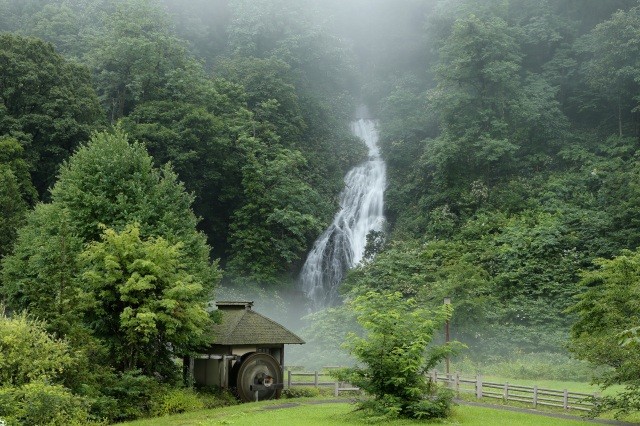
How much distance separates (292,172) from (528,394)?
30.6 metres

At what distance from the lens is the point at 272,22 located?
68.8 metres

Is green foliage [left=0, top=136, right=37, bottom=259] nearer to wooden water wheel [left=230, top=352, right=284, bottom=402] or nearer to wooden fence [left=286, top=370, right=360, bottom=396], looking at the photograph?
wooden water wheel [left=230, top=352, right=284, bottom=402]

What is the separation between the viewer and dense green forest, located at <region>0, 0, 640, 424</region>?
2703cm

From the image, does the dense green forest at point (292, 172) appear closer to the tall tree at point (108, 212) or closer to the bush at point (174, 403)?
the tall tree at point (108, 212)

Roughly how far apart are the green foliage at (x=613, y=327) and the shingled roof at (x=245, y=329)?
1147 cm

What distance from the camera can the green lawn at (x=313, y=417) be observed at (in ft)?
Answer: 74.8

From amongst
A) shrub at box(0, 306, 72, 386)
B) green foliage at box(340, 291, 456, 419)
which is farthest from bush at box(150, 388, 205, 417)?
green foliage at box(340, 291, 456, 419)

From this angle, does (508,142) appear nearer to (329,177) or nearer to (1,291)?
(329,177)

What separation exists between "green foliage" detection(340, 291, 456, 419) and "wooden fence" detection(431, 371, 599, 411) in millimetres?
4193

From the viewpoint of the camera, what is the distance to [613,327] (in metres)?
22.7

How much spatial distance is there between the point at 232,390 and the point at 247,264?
22.7 m

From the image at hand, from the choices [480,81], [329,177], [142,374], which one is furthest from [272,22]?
[142,374]

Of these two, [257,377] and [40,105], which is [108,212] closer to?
[257,377]

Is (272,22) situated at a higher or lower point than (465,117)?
higher
